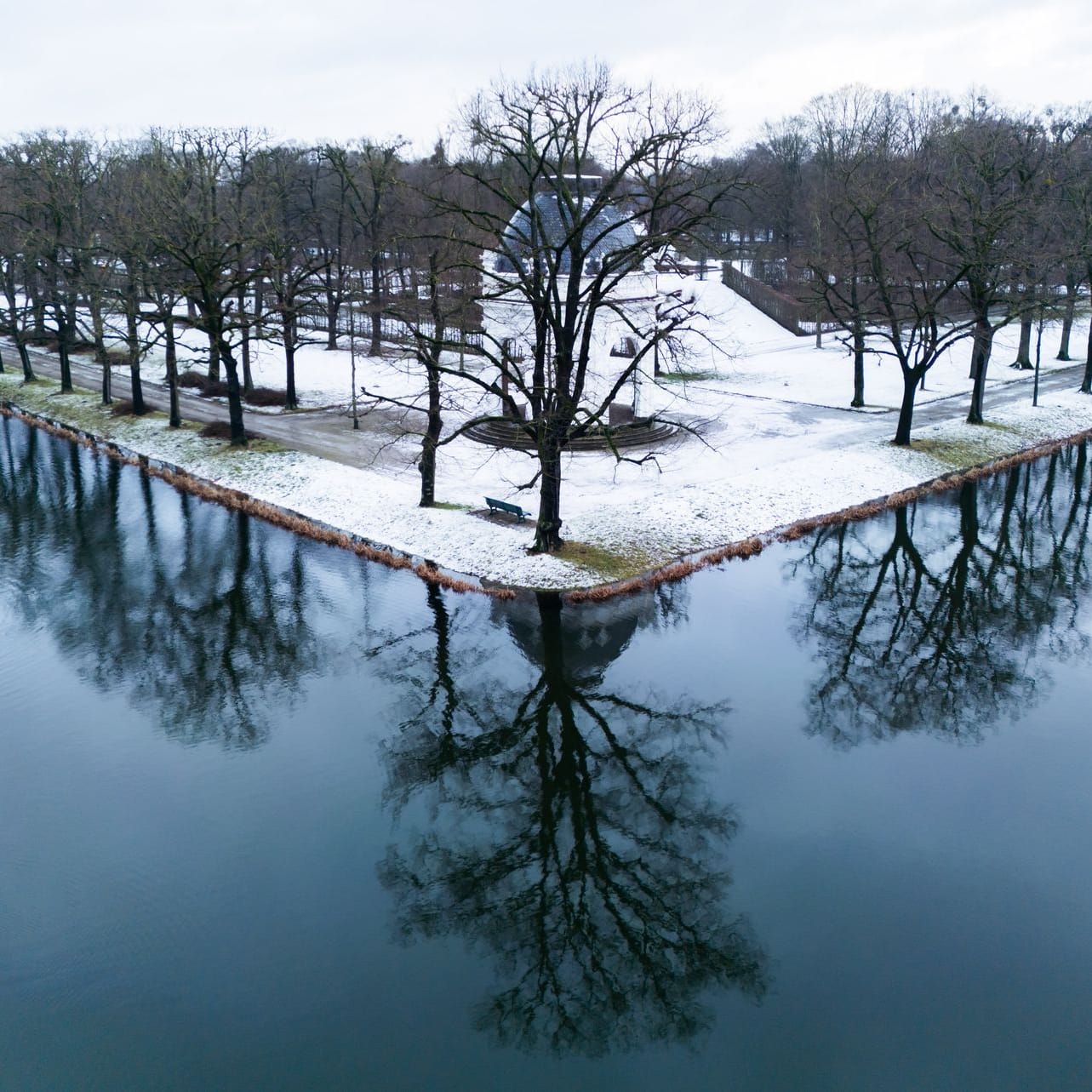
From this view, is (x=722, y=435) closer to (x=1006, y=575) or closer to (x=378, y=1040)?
(x=1006, y=575)

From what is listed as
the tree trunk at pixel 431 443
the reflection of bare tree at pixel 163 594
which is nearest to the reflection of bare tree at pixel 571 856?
the reflection of bare tree at pixel 163 594

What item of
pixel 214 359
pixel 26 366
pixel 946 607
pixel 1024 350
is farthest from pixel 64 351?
pixel 1024 350

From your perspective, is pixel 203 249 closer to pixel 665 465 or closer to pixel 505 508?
pixel 505 508

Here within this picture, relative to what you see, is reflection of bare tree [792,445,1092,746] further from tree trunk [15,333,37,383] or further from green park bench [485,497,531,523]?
tree trunk [15,333,37,383]

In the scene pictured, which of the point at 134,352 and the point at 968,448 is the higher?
the point at 134,352

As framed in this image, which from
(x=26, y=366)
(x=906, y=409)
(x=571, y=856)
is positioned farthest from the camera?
(x=26, y=366)

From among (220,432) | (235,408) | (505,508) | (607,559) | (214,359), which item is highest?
(214,359)

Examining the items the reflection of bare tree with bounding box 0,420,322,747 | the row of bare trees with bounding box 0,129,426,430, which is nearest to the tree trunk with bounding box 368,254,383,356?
the row of bare trees with bounding box 0,129,426,430
